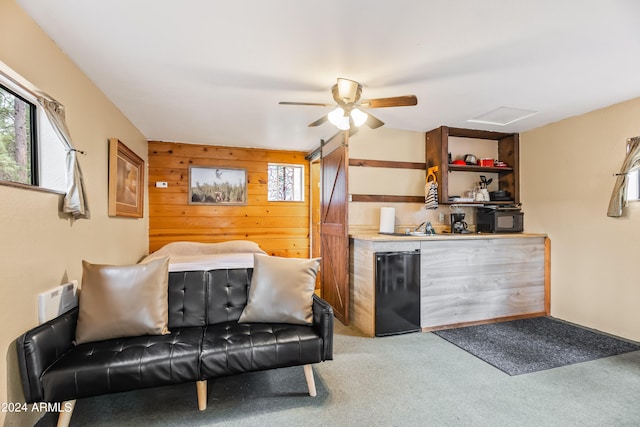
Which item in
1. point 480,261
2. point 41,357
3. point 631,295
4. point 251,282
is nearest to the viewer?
point 41,357

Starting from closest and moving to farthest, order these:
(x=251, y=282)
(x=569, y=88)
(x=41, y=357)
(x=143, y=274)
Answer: (x=41, y=357) → (x=143, y=274) → (x=251, y=282) → (x=569, y=88)

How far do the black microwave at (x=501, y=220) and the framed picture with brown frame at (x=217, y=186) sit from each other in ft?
11.6

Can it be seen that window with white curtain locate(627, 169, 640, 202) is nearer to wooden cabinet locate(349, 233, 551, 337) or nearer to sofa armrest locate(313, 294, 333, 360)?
wooden cabinet locate(349, 233, 551, 337)

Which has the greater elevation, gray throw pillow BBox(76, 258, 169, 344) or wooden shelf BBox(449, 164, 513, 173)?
wooden shelf BBox(449, 164, 513, 173)

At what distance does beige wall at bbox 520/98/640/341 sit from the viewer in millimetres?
3092

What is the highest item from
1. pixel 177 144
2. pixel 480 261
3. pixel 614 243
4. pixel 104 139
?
pixel 177 144

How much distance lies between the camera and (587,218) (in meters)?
A: 3.45

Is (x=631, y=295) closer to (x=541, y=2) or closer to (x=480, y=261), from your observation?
(x=480, y=261)

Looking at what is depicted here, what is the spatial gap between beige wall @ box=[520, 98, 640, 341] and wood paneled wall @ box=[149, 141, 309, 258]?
11.2 feet

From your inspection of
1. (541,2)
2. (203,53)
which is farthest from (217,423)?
(541,2)

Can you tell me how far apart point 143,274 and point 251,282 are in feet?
2.47

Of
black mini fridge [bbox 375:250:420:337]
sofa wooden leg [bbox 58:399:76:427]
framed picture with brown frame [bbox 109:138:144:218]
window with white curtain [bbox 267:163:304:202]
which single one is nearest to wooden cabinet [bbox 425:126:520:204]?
black mini fridge [bbox 375:250:420:337]

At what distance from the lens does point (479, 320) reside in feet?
11.7

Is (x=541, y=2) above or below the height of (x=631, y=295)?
above
